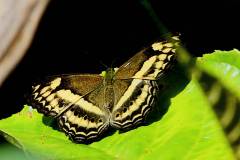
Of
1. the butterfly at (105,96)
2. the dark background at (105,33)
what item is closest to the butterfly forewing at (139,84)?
the butterfly at (105,96)

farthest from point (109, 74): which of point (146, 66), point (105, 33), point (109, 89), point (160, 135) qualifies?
point (105, 33)

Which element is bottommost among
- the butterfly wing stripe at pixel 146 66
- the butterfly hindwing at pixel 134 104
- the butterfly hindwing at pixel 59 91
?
the butterfly hindwing at pixel 134 104

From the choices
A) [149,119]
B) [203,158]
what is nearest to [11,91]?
[149,119]

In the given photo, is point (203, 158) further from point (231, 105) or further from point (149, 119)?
point (231, 105)

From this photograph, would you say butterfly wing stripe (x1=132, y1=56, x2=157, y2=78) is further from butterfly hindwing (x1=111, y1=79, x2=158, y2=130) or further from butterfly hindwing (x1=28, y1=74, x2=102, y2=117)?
butterfly hindwing (x1=28, y1=74, x2=102, y2=117)

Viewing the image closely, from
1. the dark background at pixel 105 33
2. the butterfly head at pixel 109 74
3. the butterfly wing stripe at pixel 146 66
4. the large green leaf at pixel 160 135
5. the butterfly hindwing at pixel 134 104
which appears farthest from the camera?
the dark background at pixel 105 33

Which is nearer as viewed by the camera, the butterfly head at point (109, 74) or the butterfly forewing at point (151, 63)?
the butterfly forewing at point (151, 63)

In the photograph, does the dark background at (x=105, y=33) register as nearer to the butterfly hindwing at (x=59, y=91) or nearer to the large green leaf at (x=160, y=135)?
the butterfly hindwing at (x=59, y=91)

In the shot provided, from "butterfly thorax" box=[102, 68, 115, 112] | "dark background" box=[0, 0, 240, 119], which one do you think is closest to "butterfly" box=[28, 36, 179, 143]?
"butterfly thorax" box=[102, 68, 115, 112]
